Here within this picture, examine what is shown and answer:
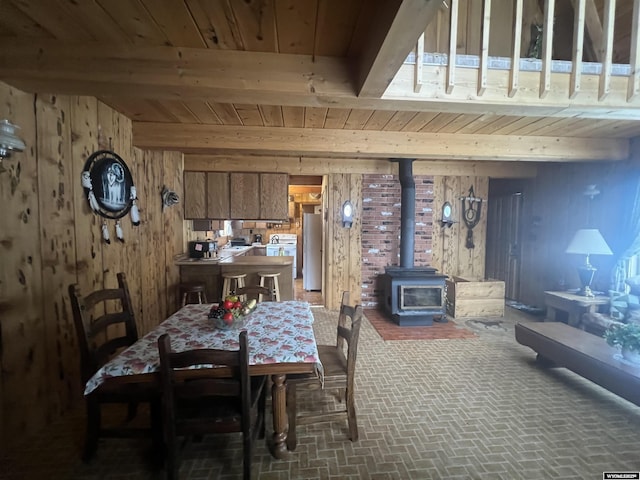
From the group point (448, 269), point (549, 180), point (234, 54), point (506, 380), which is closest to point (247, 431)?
point (234, 54)

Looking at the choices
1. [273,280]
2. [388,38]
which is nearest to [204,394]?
[388,38]

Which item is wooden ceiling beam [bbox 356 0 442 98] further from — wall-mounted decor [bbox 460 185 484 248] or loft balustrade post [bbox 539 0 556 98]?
wall-mounted decor [bbox 460 185 484 248]

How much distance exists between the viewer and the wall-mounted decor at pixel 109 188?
8.16 feet

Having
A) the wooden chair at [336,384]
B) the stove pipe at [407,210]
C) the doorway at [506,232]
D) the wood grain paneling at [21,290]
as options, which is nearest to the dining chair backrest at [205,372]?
the wooden chair at [336,384]

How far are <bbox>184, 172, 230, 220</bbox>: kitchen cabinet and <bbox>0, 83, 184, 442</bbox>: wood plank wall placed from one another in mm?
1534

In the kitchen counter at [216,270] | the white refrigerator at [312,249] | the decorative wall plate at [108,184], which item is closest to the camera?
the decorative wall plate at [108,184]

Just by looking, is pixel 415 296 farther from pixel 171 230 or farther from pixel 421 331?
pixel 171 230

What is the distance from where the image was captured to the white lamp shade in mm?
3555

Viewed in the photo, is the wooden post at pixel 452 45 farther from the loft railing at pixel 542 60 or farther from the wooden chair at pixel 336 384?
the wooden chair at pixel 336 384

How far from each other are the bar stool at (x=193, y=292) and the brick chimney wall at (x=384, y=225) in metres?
2.55

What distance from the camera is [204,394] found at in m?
1.46

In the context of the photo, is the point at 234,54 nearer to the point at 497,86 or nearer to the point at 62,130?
the point at 62,130

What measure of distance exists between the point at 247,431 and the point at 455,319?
3.84 metres

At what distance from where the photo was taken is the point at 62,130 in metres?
2.22
